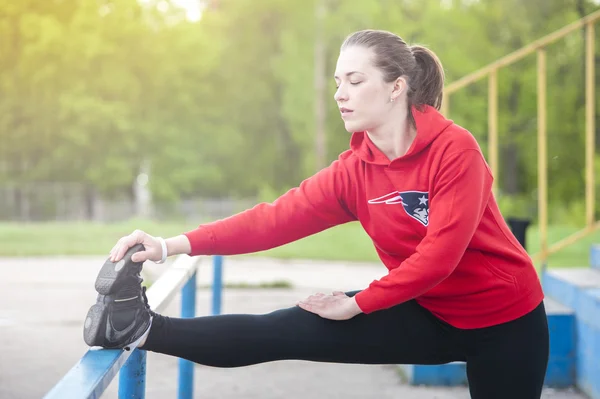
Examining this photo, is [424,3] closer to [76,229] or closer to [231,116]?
[231,116]

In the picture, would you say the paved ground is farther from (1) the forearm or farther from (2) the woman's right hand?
(2) the woman's right hand

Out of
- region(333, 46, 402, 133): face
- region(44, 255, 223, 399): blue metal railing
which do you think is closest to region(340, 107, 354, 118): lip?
region(333, 46, 402, 133): face

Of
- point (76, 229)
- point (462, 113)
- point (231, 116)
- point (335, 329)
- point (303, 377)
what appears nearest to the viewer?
point (335, 329)

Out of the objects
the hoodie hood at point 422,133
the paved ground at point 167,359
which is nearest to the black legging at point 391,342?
the hoodie hood at point 422,133

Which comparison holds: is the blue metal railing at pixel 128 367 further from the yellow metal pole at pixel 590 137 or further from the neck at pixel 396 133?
the yellow metal pole at pixel 590 137

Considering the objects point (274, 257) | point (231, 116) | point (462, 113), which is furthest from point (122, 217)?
point (274, 257)

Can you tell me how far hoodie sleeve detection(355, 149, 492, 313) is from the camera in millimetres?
2006

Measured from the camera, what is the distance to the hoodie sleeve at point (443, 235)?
6.58 feet

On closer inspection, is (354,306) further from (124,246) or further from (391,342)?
(124,246)

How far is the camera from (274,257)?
438 inches

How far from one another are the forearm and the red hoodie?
0.06 feet

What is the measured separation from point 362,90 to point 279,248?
34.1 feet

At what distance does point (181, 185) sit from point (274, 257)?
64.8ft

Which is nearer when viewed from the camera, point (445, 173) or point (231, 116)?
point (445, 173)
